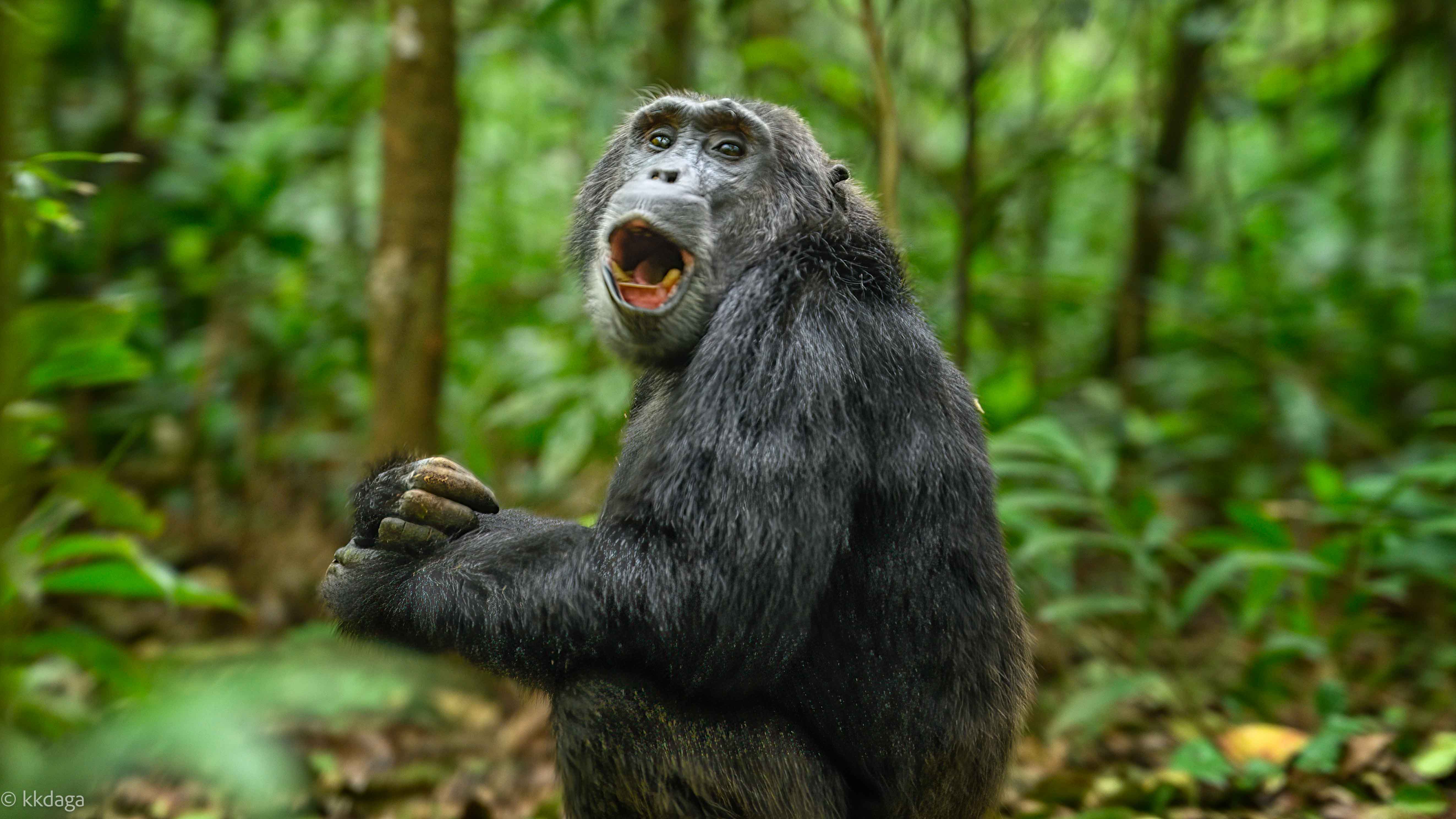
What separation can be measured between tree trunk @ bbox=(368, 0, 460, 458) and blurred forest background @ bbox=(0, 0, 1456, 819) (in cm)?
2

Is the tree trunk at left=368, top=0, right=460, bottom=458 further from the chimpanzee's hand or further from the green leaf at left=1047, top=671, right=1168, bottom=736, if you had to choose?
the green leaf at left=1047, top=671, right=1168, bottom=736

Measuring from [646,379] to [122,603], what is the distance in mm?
4718

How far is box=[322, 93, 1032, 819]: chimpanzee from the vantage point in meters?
3.13

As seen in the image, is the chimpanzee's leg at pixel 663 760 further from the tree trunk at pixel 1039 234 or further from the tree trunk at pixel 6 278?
the tree trunk at pixel 1039 234

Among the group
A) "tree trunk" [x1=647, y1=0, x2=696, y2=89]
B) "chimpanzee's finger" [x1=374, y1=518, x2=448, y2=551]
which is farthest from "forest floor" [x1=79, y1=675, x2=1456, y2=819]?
"tree trunk" [x1=647, y1=0, x2=696, y2=89]

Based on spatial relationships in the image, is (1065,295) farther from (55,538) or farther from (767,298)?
(55,538)

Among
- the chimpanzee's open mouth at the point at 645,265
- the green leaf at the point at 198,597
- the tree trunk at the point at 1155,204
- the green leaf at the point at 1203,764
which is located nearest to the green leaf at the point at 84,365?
the green leaf at the point at 198,597

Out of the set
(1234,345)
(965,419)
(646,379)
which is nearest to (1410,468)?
(1234,345)

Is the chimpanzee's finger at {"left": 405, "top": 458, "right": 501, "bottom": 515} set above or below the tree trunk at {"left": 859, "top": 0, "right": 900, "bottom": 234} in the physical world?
below

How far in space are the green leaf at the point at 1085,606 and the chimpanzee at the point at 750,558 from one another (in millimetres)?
1728

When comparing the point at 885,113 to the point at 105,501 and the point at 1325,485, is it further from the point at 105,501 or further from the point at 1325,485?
the point at 105,501

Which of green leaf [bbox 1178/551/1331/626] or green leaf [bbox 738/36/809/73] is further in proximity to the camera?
green leaf [bbox 738/36/809/73]

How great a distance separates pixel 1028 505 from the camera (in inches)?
241

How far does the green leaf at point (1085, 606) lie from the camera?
214 inches
